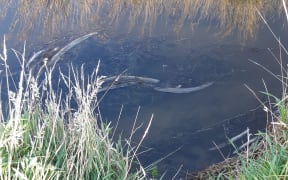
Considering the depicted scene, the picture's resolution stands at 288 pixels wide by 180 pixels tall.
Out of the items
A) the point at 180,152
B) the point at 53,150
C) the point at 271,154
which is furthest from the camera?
the point at 180,152

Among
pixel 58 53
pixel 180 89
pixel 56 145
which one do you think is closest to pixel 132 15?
pixel 58 53

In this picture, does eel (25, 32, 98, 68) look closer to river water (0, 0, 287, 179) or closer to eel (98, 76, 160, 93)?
river water (0, 0, 287, 179)

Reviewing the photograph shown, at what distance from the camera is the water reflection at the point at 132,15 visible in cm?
407

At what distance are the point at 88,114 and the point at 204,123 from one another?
3.82ft

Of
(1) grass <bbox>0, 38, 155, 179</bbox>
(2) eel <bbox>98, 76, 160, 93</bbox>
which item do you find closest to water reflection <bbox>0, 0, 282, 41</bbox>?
(2) eel <bbox>98, 76, 160, 93</bbox>

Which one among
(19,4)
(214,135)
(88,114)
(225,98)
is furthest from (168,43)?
(88,114)

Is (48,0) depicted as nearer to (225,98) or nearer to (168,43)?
(168,43)

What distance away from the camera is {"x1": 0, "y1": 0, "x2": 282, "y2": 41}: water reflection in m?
4.07

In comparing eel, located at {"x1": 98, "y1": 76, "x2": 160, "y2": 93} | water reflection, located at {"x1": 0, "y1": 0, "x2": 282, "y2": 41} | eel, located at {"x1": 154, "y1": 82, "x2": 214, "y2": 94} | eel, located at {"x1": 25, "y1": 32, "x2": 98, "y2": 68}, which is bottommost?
eel, located at {"x1": 154, "y1": 82, "x2": 214, "y2": 94}

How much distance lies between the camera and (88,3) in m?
4.07

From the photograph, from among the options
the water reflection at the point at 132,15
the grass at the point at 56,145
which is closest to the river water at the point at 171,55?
the water reflection at the point at 132,15

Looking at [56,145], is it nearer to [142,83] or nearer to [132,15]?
[142,83]

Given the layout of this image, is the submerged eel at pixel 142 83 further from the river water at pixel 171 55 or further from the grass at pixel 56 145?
the grass at pixel 56 145

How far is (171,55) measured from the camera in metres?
3.99
